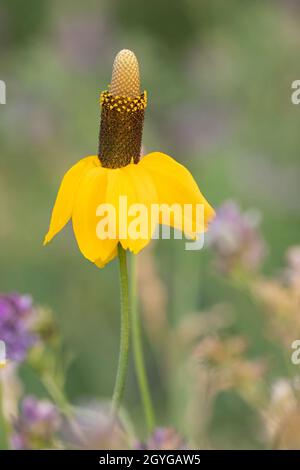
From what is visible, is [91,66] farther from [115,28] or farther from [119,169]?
[119,169]

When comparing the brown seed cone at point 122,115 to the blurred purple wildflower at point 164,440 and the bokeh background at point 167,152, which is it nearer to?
the blurred purple wildflower at point 164,440

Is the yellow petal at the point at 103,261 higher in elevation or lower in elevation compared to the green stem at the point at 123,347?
higher

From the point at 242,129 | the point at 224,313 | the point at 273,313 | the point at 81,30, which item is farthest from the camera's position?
the point at 81,30

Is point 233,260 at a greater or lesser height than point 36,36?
lesser

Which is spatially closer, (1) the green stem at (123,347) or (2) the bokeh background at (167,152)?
(1) the green stem at (123,347)

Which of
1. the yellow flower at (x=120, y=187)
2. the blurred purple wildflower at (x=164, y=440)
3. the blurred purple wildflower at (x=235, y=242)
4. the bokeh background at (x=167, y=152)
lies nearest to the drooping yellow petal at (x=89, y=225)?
the yellow flower at (x=120, y=187)

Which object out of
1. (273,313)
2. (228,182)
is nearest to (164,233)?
(273,313)

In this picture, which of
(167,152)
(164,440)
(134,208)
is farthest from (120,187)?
(167,152)
